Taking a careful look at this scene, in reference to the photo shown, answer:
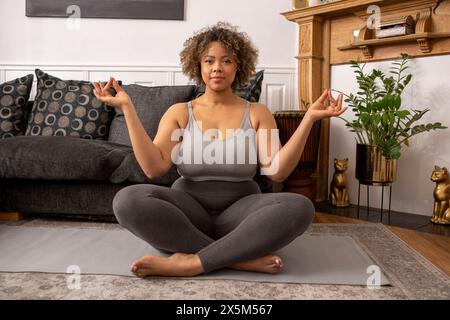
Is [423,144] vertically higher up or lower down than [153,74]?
lower down

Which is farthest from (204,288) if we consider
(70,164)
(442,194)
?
(442,194)

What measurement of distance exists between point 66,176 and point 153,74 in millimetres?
1394

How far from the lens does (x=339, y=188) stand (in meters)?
2.82

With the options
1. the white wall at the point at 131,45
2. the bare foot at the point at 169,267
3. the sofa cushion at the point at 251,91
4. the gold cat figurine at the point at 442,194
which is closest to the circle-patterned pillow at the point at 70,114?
the white wall at the point at 131,45

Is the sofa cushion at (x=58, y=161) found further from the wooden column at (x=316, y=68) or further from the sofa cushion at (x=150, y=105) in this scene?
the wooden column at (x=316, y=68)

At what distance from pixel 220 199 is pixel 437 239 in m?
1.20

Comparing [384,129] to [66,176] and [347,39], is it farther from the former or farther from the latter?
[66,176]

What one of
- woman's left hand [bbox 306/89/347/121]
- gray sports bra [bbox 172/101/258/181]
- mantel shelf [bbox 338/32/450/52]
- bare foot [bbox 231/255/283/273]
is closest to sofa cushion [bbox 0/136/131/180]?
gray sports bra [bbox 172/101/258/181]

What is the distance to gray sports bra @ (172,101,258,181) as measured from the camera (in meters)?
1.54

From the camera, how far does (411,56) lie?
2525 mm

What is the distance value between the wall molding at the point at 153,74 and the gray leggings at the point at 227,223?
6.17 feet

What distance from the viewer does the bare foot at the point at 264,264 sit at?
1.45 metres

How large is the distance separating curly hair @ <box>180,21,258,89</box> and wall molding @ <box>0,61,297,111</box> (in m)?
1.56
